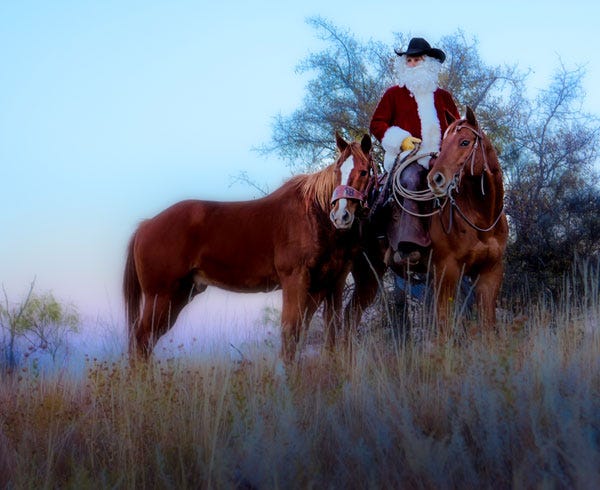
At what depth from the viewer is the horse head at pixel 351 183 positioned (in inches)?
287

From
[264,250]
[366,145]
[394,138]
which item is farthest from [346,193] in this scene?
[264,250]

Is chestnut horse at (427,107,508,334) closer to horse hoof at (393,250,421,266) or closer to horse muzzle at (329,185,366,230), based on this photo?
horse hoof at (393,250,421,266)

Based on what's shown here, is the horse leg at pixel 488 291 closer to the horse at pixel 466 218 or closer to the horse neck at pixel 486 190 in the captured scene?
the horse at pixel 466 218

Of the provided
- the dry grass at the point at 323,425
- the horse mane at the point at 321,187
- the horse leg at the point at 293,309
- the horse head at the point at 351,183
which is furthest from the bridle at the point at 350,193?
the dry grass at the point at 323,425

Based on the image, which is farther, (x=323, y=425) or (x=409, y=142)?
(x=409, y=142)

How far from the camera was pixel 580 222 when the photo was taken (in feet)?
40.0

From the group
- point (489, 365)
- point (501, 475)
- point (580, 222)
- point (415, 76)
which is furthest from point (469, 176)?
point (580, 222)

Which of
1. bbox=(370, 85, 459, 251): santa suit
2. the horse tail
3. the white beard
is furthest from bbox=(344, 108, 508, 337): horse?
the horse tail

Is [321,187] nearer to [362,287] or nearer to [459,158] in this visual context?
[362,287]

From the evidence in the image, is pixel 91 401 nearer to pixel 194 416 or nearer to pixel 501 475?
pixel 194 416

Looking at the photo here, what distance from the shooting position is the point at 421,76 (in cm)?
848

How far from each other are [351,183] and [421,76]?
1.80 metres

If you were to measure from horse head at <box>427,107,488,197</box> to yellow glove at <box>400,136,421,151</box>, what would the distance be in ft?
2.95

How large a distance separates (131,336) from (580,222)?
7.09 m
